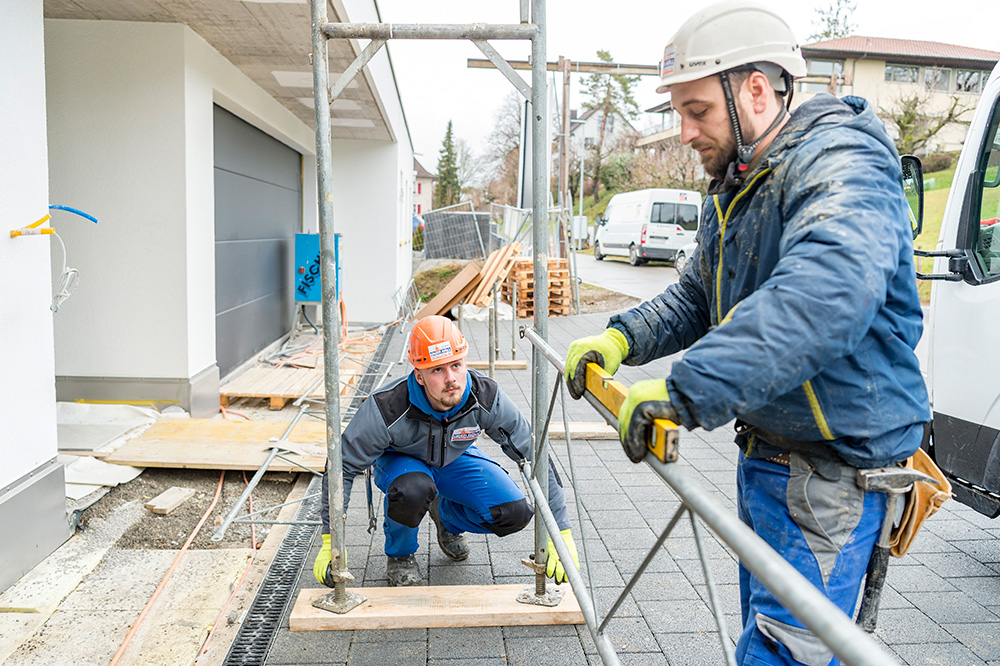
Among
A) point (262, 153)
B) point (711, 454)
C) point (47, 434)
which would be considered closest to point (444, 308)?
point (262, 153)

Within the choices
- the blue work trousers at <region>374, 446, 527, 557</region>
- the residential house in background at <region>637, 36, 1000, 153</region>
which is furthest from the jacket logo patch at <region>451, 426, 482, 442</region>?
the residential house in background at <region>637, 36, 1000, 153</region>

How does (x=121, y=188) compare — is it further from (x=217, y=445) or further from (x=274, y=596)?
(x=274, y=596)

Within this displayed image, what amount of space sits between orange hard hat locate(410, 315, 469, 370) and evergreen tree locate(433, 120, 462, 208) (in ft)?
204

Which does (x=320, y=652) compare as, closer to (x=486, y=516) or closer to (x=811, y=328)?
(x=486, y=516)

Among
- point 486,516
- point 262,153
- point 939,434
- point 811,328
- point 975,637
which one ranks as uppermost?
point 262,153

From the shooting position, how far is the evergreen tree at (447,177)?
67625mm

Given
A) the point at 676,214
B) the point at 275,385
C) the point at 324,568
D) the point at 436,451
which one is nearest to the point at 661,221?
the point at 676,214

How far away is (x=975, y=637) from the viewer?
10.4ft

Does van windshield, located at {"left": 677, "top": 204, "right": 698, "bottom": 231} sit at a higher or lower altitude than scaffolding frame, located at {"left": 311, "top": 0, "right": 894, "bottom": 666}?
higher

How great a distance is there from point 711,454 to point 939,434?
2.04 metres

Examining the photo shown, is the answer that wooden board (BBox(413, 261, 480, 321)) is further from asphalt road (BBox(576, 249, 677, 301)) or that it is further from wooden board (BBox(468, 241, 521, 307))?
asphalt road (BBox(576, 249, 677, 301))

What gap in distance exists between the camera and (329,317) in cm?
310

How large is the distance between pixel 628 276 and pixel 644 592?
20502 mm

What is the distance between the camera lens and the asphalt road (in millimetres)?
19328
